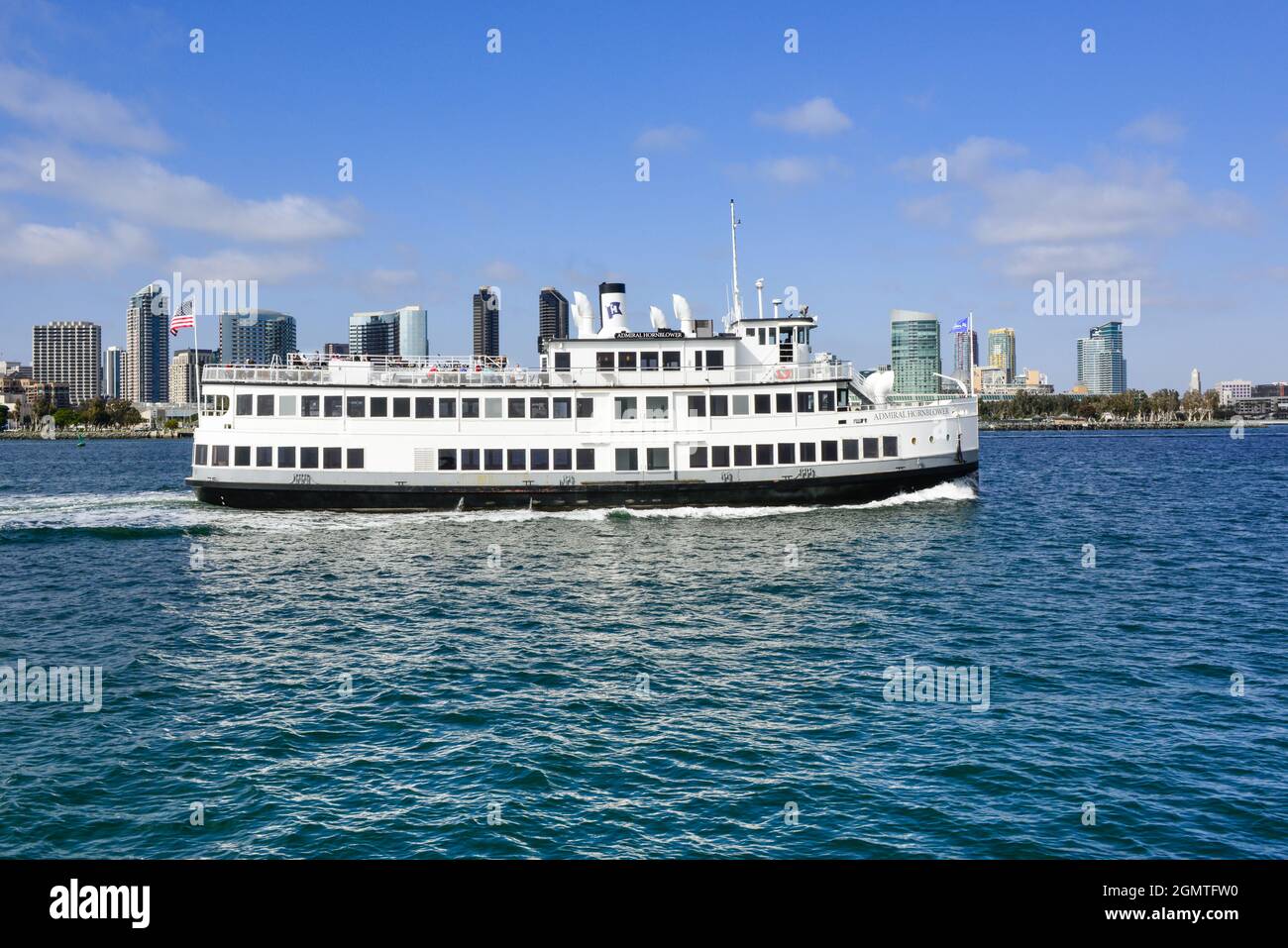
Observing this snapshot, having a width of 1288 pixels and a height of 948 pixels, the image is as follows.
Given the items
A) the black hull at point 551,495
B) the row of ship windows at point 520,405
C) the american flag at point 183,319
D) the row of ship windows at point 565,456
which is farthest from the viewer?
the american flag at point 183,319

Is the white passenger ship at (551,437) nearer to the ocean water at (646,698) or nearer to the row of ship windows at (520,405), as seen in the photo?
the row of ship windows at (520,405)

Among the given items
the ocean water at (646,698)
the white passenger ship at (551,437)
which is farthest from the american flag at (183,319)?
the ocean water at (646,698)

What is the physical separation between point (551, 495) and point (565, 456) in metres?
2.21

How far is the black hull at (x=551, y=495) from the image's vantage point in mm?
45938

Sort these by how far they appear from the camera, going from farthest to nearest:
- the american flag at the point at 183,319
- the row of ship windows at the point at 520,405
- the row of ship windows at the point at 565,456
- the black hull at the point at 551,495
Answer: the american flag at the point at 183,319, the black hull at the point at 551,495, the row of ship windows at the point at 520,405, the row of ship windows at the point at 565,456

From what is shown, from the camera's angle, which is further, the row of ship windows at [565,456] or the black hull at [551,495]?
the black hull at [551,495]

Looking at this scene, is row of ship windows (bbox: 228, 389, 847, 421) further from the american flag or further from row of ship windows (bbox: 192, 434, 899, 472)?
the american flag

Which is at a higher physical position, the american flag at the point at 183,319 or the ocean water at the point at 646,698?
the american flag at the point at 183,319

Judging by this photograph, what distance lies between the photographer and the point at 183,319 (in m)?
54.9

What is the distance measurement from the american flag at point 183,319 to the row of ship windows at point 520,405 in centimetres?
1124

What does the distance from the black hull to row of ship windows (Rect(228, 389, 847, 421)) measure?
3.75 m
